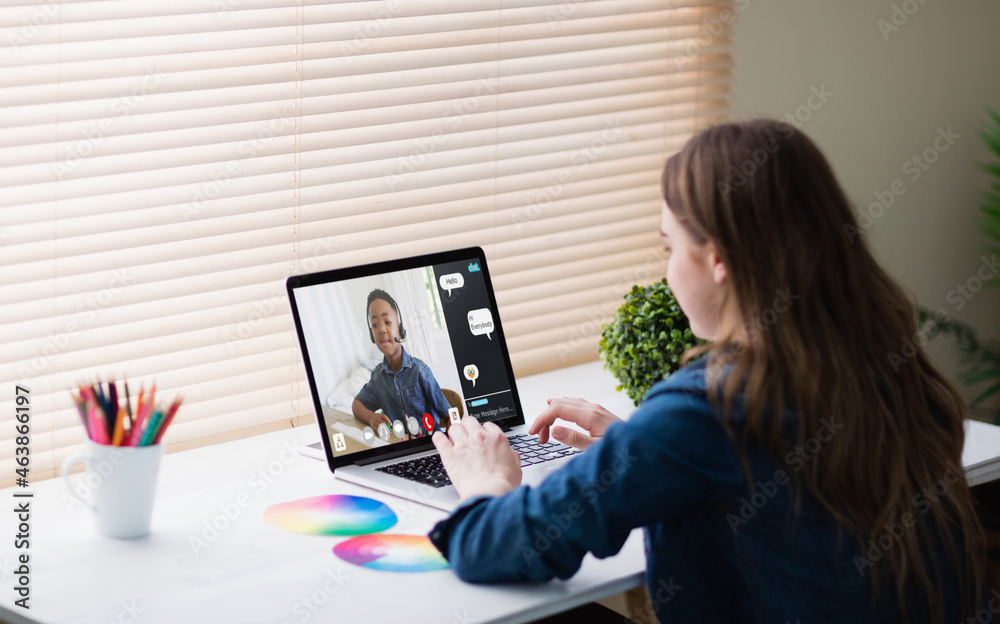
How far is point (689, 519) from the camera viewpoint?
41.2 inches

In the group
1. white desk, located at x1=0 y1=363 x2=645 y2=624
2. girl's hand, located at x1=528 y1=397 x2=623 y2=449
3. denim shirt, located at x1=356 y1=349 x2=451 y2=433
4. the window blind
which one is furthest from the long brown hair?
the window blind

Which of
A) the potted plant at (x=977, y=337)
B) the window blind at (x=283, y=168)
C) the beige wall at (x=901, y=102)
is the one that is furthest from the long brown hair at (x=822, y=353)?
the potted plant at (x=977, y=337)

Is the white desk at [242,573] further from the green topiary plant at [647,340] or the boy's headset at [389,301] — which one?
the green topiary plant at [647,340]

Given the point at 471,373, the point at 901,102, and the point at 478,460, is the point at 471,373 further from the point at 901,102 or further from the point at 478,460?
the point at 901,102

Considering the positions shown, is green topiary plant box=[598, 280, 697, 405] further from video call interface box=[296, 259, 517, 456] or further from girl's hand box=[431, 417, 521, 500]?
girl's hand box=[431, 417, 521, 500]

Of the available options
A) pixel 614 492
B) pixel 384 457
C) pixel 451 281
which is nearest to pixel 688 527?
pixel 614 492

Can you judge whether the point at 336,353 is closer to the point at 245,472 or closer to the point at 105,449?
the point at 245,472

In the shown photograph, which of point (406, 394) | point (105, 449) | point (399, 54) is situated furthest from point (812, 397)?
point (399, 54)

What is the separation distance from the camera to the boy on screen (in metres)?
1.45

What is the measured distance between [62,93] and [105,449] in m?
0.58

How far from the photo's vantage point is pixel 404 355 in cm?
149

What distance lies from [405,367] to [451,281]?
16 cm

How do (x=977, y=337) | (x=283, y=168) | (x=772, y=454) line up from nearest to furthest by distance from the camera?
(x=772, y=454), (x=283, y=168), (x=977, y=337)

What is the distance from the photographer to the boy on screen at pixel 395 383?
145cm
